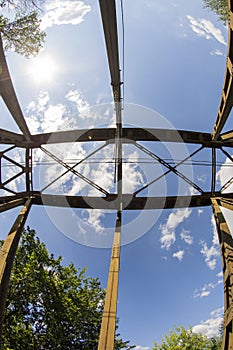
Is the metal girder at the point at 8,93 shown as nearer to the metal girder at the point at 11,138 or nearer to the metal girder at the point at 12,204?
the metal girder at the point at 11,138

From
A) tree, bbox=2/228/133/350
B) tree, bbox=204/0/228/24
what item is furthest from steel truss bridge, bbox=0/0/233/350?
tree, bbox=2/228/133/350

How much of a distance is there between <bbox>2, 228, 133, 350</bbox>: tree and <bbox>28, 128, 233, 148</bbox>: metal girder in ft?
29.3

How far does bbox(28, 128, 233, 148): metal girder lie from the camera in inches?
354

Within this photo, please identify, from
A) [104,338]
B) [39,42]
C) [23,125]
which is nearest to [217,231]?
[104,338]

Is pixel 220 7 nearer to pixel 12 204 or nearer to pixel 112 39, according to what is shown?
pixel 112 39

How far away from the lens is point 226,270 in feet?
20.9

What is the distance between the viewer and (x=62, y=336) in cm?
1339

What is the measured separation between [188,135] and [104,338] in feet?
23.8

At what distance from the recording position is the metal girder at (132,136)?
899 cm

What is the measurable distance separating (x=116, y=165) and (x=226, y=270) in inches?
192

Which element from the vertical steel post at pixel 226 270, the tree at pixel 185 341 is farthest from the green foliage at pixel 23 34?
the tree at pixel 185 341

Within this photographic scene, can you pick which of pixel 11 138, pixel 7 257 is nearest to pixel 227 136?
pixel 11 138

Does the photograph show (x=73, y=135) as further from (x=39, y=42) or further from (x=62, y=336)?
(x=62, y=336)

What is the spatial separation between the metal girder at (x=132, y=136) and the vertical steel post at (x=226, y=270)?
2.48m
